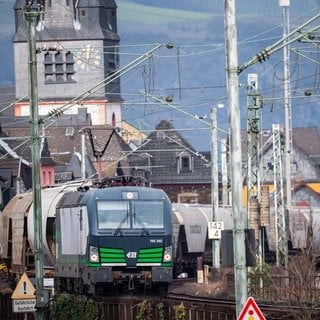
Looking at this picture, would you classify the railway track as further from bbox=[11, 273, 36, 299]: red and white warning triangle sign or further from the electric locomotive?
bbox=[11, 273, 36, 299]: red and white warning triangle sign

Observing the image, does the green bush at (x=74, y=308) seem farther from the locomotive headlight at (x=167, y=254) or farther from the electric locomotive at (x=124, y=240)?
the locomotive headlight at (x=167, y=254)

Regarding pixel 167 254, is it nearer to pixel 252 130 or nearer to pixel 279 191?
pixel 252 130

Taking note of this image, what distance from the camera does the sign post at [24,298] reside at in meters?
42.2

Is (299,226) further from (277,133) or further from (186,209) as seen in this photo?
(277,133)

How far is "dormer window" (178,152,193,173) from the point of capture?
15712cm

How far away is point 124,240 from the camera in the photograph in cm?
4722

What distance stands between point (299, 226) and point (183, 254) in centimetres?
1305

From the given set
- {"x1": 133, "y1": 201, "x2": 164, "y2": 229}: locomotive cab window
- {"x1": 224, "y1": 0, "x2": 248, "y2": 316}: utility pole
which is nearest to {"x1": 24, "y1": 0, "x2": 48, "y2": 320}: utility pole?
{"x1": 133, "y1": 201, "x2": 164, "y2": 229}: locomotive cab window

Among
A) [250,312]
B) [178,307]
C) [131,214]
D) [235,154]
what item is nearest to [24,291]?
[178,307]

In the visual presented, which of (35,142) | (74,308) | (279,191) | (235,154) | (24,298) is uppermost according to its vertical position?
(35,142)

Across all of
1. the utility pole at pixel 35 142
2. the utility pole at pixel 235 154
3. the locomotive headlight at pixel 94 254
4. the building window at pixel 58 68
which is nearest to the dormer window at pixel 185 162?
the building window at pixel 58 68

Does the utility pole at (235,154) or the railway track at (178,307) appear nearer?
the utility pole at (235,154)

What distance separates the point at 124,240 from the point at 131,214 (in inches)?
33.6

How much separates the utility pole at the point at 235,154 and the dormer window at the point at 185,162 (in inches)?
4970
